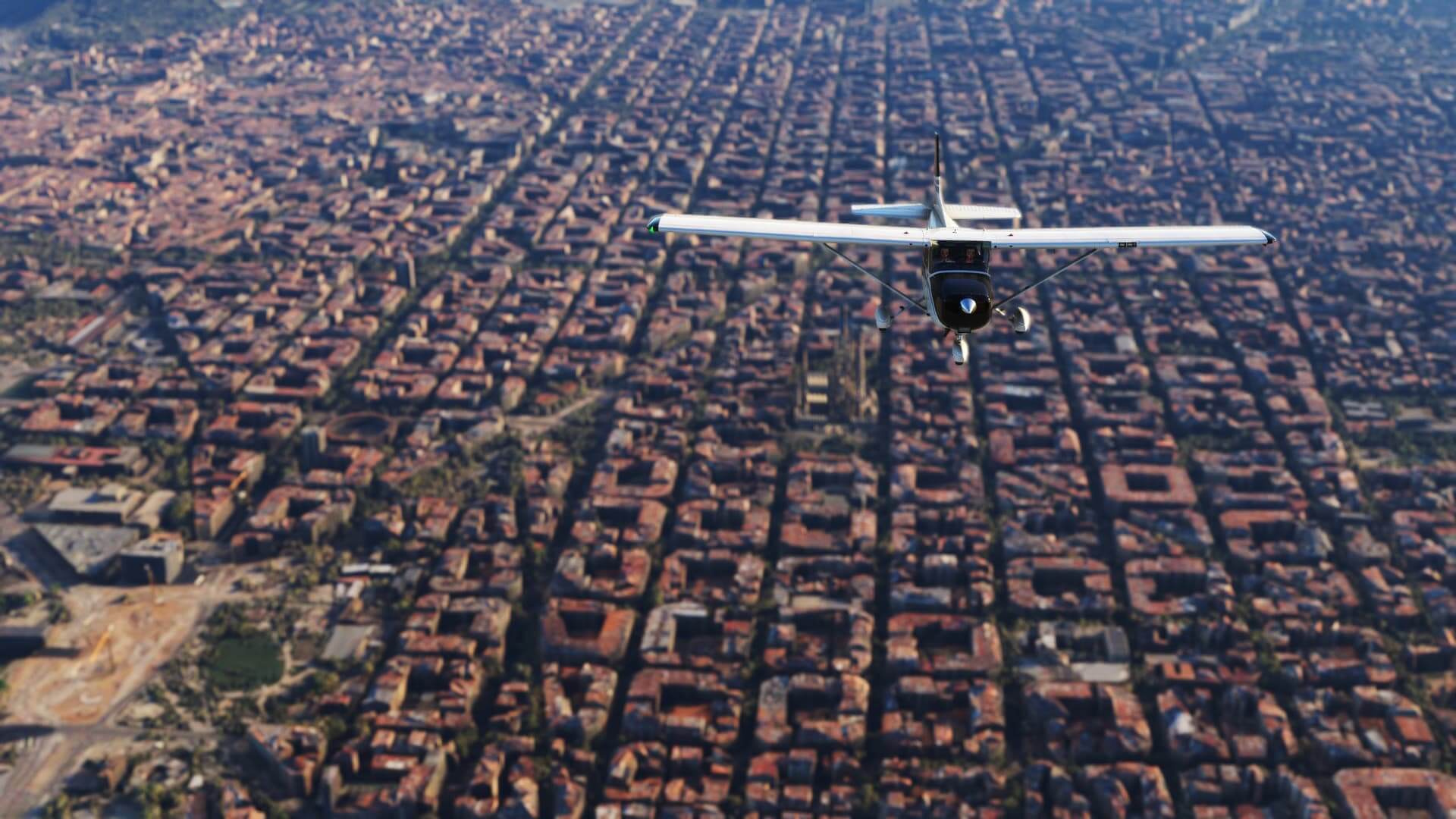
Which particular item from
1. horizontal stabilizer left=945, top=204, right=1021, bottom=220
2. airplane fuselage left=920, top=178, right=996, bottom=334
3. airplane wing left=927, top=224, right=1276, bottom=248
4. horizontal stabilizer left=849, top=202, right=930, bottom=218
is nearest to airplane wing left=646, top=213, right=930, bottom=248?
airplane fuselage left=920, top=178, right=996, bottom=334

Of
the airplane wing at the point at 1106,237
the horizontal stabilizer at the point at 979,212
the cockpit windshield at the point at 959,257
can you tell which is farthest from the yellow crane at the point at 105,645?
the cockpit windshield at the point at 959,257

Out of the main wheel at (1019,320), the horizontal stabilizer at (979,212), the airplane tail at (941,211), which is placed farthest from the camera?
the horizontal stabilizer at (979,212)

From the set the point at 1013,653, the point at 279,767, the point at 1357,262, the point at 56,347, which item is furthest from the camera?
the point at 1357,262

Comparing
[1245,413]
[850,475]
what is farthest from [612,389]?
[1245,413]

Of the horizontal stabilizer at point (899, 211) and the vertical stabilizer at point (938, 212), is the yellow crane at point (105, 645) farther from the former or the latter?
the vertical stabilizer at point (938, 212)

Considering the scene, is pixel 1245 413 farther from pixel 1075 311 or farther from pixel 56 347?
pixel 56 347

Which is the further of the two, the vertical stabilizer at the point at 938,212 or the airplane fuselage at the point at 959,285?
the vertical stabilizer at the point at 938,212

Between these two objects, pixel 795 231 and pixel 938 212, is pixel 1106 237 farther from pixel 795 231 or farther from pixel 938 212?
pixel 795 231

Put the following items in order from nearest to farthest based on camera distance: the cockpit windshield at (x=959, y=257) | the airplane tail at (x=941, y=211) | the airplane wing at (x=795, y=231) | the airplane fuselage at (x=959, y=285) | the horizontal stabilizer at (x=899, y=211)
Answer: the airplane fuselage at (x=959, y=285) → the cockpit windshield at (x=959, y=257) → the airplane wing at (x=795, y=231) → the airplane tail at (x=941, y=211) → the horizontal stabilizer at (x=899, y=211)
